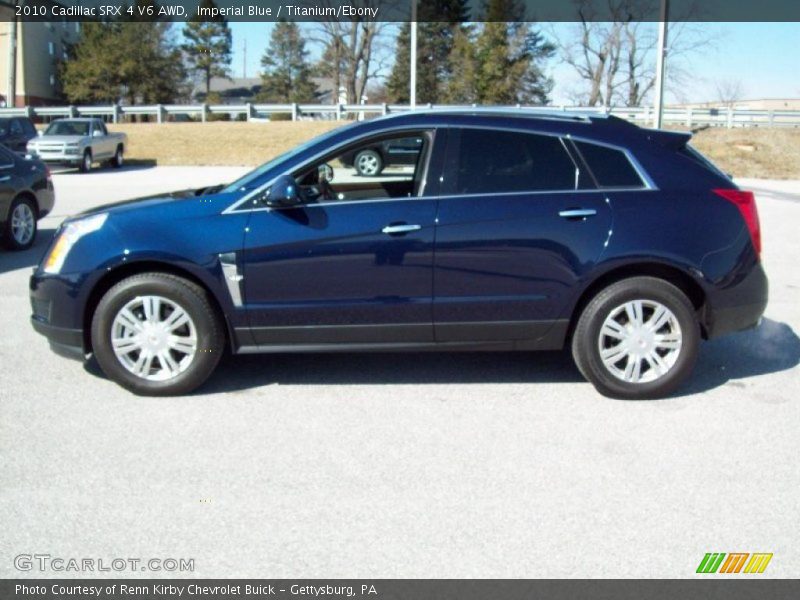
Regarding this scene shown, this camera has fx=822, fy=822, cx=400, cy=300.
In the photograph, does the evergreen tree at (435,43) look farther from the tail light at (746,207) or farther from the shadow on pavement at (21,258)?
the tail light at (746,207)

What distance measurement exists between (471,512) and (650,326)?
2.06 m

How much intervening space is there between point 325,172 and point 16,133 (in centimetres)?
2322

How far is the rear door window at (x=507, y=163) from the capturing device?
5191 millimetres

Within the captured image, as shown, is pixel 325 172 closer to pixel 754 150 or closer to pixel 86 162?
pixel 86 162

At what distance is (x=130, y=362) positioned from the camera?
5.18m

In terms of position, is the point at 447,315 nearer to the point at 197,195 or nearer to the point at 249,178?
the point at 249,178

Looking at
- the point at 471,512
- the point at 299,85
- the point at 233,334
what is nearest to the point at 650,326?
the point at 471,512

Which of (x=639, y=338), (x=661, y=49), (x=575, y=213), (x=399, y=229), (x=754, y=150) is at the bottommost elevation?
(x=639, y=338)

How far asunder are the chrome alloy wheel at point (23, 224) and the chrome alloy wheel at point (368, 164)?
566 centimetres

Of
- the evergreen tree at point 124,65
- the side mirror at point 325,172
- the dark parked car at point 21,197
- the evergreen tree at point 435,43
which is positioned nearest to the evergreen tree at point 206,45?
the evergreen tree at point 124,65

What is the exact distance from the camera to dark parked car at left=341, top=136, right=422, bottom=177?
17.7 feet

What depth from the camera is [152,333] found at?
5145 mm

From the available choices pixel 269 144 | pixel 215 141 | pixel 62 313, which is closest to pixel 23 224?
pixel 62 313

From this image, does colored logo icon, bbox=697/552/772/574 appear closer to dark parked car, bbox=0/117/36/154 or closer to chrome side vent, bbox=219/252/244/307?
chrome side vent, bbox=219/252/244/307
